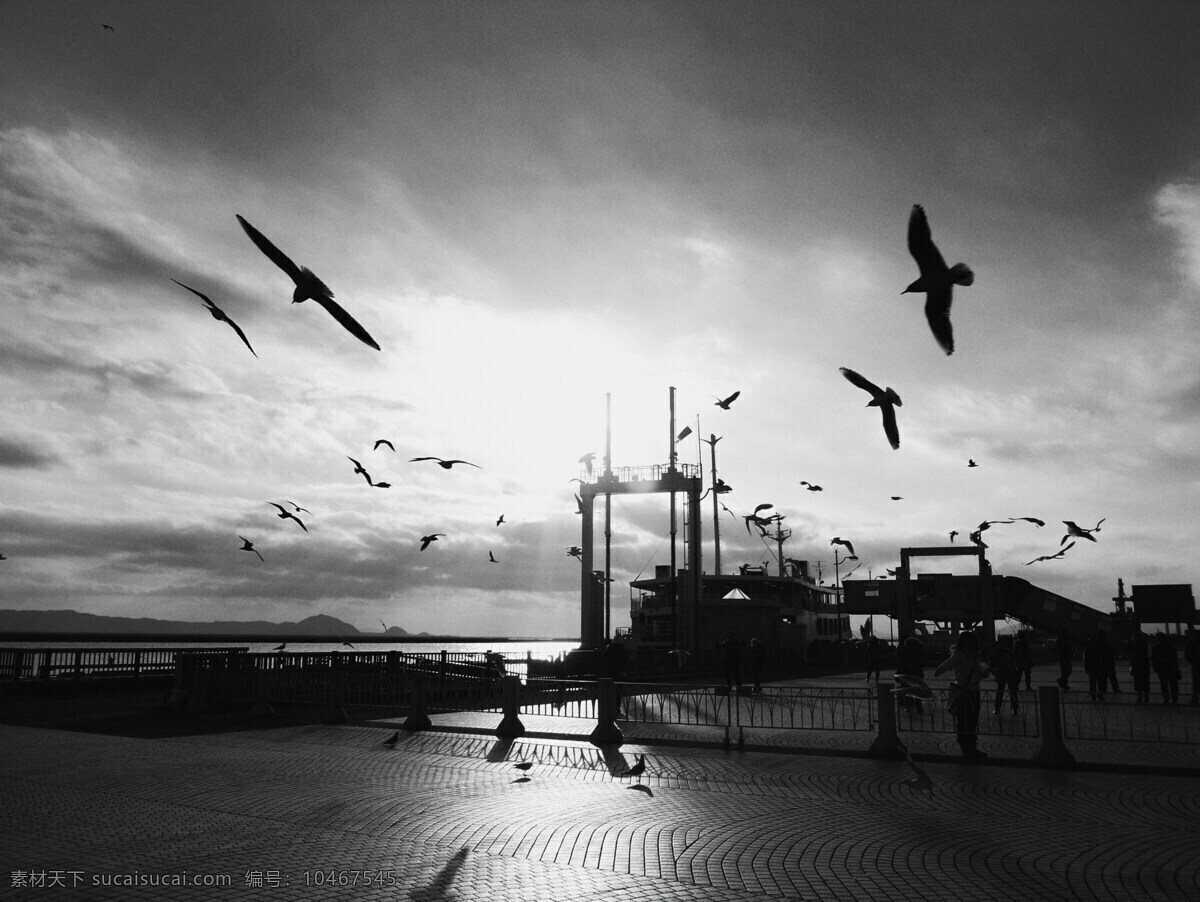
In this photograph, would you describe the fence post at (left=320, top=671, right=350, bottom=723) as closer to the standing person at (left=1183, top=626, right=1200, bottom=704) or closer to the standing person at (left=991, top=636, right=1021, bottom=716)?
the standing person at (left=991, top=636, right=1021, bottom=716)

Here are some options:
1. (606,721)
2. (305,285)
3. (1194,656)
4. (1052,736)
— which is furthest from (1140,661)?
(305,285)

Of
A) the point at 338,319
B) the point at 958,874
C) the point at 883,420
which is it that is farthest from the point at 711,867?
the point at 338,319

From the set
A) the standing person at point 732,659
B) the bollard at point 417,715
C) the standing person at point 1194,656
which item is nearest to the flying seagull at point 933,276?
the bollard at point 417,715

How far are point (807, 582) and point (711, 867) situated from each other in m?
51.8

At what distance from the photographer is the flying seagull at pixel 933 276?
22.4 ft

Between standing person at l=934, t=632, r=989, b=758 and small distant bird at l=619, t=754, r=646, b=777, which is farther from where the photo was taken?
standing person at l=934, t=632, r=989, b=758

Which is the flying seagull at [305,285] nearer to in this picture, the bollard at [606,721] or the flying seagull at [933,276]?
the flying seagull at [933,276]

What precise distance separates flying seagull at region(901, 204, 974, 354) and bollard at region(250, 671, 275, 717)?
17296mm

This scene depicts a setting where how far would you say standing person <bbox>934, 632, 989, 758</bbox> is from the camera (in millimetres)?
12539

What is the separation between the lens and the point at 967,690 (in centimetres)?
1252

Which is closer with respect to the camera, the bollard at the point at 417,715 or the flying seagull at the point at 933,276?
the flying seagull at the point at 933,276

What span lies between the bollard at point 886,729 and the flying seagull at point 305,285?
9.52 m

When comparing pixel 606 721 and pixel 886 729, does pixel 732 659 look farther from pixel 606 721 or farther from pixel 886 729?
pixel 886 729

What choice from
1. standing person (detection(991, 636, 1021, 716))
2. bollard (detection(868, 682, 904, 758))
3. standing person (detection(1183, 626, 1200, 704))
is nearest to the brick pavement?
bollard (detection(868, 682, 904, 758))
